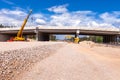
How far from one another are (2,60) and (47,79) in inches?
151

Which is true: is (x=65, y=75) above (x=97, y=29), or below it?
below

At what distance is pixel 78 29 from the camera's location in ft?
365

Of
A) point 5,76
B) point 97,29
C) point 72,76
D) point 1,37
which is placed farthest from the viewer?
point 1,37

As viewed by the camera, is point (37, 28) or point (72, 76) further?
point (37, 28)

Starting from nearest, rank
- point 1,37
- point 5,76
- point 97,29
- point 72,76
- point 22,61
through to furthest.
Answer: point 5,76 → point 72,76 → point 22,61 → point 97,29 → point 1,37

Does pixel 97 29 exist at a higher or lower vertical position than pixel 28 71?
higher

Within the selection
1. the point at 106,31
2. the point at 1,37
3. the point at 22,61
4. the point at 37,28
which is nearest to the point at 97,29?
the point at 106,31

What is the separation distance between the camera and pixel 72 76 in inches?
734

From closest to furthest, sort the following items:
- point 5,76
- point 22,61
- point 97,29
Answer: point 5,76 < point 22,61 < point 97,29

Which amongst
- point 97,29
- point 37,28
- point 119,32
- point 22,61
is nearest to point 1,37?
point 37,28

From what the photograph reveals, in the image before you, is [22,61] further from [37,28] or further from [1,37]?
[1,37]

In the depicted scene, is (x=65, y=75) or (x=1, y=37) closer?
(x=65, y=75)

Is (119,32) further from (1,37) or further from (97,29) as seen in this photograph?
(1,37)

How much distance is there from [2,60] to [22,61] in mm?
3809
